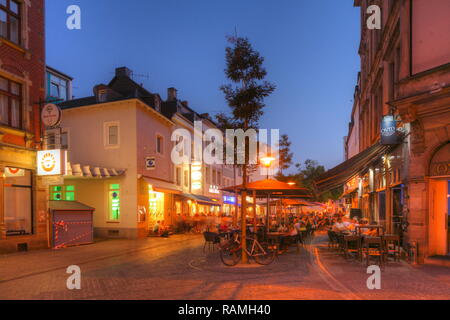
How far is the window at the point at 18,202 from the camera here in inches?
520

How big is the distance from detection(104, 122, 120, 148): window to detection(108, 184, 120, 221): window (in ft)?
7.77

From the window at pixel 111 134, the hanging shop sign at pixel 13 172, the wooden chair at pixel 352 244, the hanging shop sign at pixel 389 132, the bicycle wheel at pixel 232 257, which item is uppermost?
the window at pixel 111 134

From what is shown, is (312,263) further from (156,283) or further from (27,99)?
(27,99)

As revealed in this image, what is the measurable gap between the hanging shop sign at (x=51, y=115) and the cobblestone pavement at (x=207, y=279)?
494 cm

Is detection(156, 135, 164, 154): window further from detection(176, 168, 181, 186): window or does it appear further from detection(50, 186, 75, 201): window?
detection(50, 186, 75, 201): window

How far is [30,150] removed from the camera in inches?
548

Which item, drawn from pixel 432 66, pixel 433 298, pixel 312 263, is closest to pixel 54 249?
pixel 312 263

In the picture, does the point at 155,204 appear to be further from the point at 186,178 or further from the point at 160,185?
the point at 186,178

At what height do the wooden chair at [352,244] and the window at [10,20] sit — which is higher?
the window at [10,20]

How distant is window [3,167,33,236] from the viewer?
13.2m

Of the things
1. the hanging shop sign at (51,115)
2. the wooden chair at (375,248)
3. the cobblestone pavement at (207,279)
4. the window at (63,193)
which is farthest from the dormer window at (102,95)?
the wooden chair at (375,248)

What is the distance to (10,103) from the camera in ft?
44.7

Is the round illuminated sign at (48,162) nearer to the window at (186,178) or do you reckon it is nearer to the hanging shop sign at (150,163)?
the hanging shop sign at (150,163)
